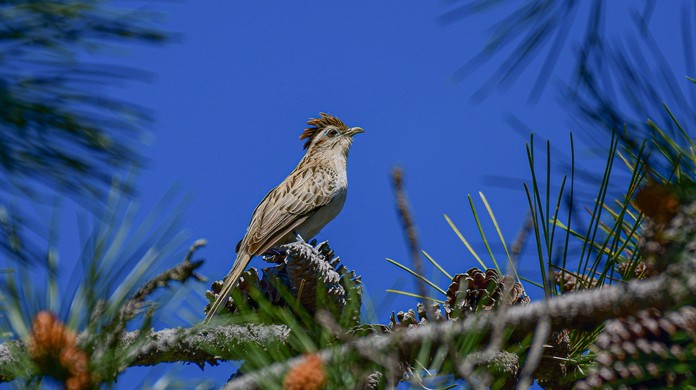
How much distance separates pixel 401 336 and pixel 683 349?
0.72m

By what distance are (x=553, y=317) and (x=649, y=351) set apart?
0.45 m

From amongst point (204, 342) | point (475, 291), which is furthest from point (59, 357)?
A: point (475, 291)

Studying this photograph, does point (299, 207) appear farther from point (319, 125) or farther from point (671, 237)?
point (671, 237)

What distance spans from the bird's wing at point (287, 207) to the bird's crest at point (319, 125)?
137 centimetres

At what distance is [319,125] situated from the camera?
11.2 m

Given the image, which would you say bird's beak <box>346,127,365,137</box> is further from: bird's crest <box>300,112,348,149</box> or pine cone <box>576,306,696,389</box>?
pine cone <box>576,306,696,389</box>

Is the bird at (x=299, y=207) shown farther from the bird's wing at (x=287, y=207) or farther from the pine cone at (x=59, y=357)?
the pine cone at (x=59, y=357)

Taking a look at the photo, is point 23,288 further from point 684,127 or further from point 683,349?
point 684,127

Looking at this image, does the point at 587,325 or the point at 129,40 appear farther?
the point at 129,40

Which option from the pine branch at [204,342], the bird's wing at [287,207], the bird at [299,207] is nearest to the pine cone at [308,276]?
the pine branch at [204,342]

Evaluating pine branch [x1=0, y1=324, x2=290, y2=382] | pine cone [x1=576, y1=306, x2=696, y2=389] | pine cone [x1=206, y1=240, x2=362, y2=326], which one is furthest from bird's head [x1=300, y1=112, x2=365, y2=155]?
pine cone [x1=576, y1=306, x2=696, y2=389]

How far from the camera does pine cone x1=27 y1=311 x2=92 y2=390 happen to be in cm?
179

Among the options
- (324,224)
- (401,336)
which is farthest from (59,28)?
(324,224)

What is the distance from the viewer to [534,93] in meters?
2.03
